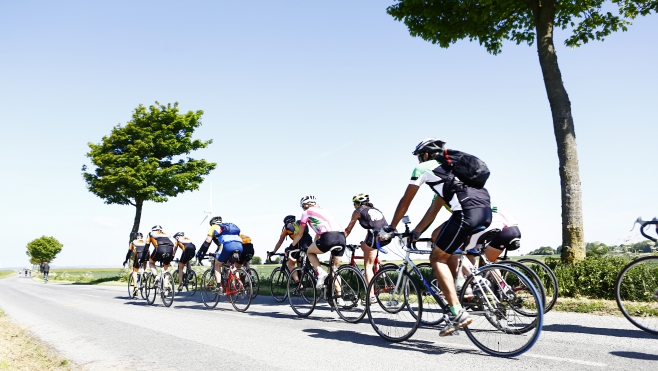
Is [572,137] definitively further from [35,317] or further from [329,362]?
[35,317]

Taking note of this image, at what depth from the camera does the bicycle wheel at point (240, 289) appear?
33.8 feet

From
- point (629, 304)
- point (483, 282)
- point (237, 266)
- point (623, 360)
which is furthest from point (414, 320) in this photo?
point (237, 266)

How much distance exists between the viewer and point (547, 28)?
11641 mm

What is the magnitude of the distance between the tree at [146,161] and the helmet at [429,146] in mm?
28324

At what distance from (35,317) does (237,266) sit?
203 inches

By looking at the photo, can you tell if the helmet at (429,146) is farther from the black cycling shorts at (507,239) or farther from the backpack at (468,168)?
the black cycling shorts at (507,239)

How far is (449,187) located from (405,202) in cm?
51

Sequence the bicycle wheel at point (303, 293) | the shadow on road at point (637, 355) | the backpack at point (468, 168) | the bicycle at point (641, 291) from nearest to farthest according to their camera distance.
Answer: the shadow on road at point (637, 355) < the backpack at point (468, 168) < the bicycle at point (641, 291) < the bicycle wheel at point (303, 293)

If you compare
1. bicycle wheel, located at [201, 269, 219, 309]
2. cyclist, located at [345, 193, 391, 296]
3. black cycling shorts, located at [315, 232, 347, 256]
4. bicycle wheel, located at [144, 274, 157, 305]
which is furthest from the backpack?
bicycle wheel, located at [144, 274, 157, 305]

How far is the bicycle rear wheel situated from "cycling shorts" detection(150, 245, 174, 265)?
7037 millimetres

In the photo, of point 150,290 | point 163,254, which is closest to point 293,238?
point 163,254

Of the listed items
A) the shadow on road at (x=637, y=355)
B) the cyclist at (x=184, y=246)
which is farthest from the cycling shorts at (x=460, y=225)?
the cyclist at (x=184, y=246)

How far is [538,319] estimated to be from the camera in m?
4.56

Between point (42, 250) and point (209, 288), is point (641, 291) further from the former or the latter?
point (42, 250)
